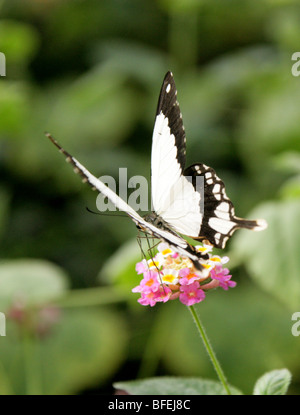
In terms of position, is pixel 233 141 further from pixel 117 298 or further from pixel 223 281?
pixel 223 281

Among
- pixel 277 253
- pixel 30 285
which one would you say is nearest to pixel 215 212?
pixel 277 253

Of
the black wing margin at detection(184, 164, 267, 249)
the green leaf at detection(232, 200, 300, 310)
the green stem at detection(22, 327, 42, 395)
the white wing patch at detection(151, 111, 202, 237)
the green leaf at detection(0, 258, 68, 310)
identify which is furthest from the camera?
the green stem at detection(22, 327, 42, 395)

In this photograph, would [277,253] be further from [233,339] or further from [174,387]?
[233,339]

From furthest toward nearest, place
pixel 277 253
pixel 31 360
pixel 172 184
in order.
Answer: pixel 31 360, pixel 277 253, pixel 172 184

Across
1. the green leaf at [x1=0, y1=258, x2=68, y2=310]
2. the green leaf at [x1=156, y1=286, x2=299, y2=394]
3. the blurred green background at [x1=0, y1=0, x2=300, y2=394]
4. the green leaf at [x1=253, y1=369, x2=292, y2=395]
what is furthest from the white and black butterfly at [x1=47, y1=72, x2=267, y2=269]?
the green leaf at [x1=156, y1=286, x2=299, y2=394]

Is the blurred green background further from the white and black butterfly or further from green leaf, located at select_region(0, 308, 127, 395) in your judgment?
the white and black butterfly

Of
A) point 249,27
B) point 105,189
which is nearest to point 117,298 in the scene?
point 105,189
